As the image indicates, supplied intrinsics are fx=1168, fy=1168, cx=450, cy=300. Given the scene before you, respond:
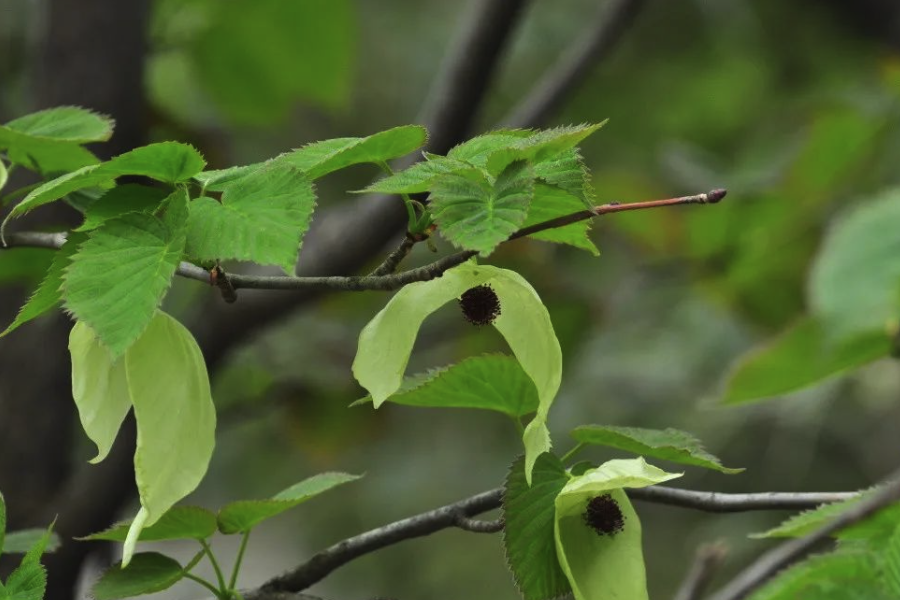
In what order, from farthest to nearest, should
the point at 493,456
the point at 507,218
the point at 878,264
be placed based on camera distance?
the point at 493,456, the point at 878,264, the point at 507,218

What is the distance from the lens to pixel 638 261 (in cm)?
138

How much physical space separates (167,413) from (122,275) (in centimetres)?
5

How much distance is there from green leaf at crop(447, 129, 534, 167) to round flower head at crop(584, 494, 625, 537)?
119 millimetres

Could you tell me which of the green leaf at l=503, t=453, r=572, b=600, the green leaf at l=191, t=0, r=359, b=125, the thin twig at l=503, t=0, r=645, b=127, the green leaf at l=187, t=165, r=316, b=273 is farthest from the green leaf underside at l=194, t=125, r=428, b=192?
the green leaf at l=191, t=0, r=359, b=125

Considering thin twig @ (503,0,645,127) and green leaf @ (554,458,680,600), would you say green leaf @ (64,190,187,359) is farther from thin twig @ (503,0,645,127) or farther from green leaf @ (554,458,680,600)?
thin twig @ (503,0,645,127)

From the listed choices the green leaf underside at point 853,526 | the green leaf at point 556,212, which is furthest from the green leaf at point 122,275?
the green leaf underside at point 853,526

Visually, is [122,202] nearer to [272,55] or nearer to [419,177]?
[419,177]

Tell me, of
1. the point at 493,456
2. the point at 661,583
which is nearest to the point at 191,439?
the point at 493,456

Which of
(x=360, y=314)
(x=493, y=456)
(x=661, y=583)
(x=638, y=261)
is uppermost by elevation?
(x=638, y=261)

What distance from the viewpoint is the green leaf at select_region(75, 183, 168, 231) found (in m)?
0.38

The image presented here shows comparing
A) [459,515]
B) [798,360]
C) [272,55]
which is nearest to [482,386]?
[459,515]

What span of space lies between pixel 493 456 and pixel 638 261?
14.8 inches

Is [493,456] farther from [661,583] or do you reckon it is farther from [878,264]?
[878,264]

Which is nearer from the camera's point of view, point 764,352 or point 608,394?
point 764,352
